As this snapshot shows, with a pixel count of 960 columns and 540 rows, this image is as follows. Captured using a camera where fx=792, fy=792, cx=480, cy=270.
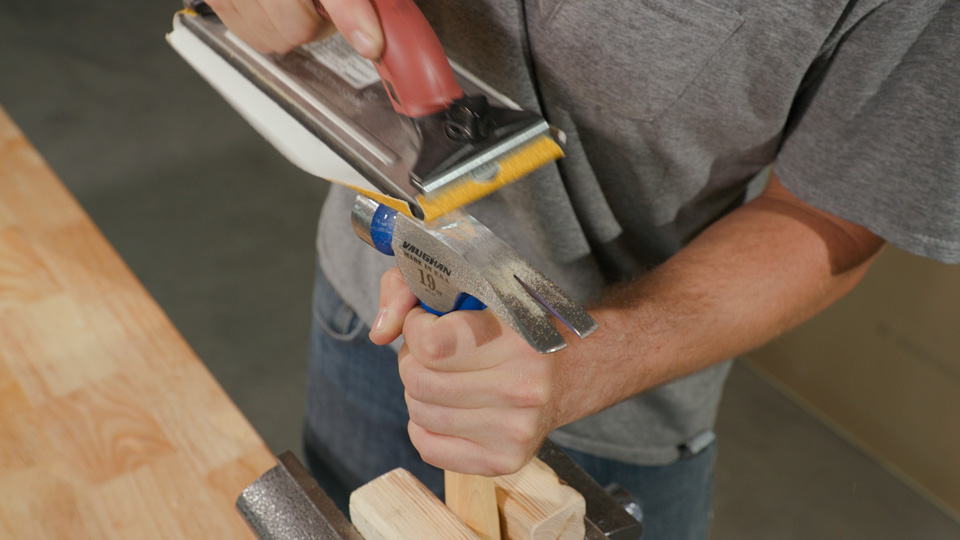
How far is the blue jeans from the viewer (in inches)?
36.9

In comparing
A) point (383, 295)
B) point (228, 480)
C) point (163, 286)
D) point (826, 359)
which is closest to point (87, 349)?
point (228, 480)

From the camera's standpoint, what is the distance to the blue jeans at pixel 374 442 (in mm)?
937

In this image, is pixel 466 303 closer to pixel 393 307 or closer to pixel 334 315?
pixel 393 307

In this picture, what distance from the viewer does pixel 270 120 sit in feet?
2.47

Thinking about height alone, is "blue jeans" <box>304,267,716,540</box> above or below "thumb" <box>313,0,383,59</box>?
below

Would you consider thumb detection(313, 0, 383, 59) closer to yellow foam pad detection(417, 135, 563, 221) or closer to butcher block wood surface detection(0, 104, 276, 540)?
yellow foam pad detection(417, 135, 563, 221)

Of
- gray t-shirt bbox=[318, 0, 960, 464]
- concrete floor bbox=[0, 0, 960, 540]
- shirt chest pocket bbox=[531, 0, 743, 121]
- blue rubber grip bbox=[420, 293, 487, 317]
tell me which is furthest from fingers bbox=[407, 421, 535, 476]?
concrete floor bbox=[0, 0, 960, 540]

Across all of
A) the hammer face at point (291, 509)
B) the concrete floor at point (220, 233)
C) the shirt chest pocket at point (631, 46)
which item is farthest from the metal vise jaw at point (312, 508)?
the concrete floor at point (220, 233)

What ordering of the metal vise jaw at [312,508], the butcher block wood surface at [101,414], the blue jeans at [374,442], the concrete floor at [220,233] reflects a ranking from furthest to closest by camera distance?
the concrete floor at [220,233] → the blue jeans at [374,442] → the butcher block wood surface at [101,414] → the metal vise jaw at [312,508]

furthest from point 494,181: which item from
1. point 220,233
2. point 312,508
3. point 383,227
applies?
point 220,233

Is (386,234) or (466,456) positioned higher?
(386,234)

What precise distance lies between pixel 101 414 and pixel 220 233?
1.77 metres

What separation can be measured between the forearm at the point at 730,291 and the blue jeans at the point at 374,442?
0.78 ft

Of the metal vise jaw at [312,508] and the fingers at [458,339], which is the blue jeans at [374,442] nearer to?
the metal vise jaw at [312,508]
